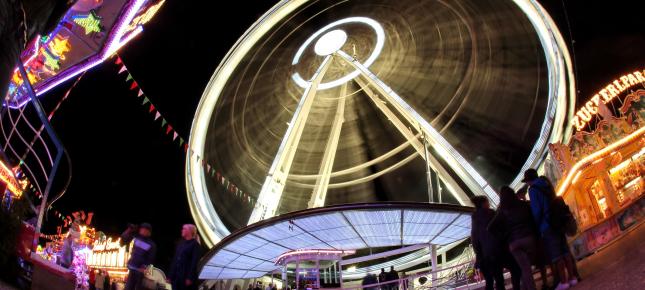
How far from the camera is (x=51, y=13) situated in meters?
4.88

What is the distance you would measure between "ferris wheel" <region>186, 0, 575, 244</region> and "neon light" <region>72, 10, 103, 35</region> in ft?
27.0

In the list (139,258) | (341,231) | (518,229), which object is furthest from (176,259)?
(341,231)

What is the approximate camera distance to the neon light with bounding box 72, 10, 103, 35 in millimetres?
10961

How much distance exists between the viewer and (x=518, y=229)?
218 inches

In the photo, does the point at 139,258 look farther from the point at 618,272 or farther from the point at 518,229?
the point at 618,272

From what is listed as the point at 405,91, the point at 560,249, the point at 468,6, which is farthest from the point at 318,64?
the point at 560,249

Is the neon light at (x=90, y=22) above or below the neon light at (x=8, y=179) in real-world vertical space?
above

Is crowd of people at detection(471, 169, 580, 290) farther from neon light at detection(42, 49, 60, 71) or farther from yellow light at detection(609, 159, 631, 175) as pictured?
neon light at detection(42, 49, 60, 71)

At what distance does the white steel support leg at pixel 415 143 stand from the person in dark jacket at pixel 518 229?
523 inches

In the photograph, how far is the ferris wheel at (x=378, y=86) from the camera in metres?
19.5

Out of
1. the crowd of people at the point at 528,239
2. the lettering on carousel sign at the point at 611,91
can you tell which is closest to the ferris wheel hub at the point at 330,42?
the lettering on carousel sign at the point at 611,91

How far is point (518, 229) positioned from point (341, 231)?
36.8 feet

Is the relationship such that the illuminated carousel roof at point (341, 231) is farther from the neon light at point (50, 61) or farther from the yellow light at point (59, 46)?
the yellow light at point (59, 46)

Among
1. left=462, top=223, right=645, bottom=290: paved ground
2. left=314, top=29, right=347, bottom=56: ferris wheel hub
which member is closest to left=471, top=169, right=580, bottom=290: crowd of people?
left=462, top=223, right=645, bottom=290: paved ground
